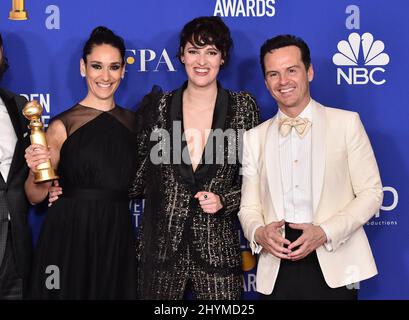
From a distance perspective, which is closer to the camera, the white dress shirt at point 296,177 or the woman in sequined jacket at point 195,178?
the white dress shirt at point 296,177

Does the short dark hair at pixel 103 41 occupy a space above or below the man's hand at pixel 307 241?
above

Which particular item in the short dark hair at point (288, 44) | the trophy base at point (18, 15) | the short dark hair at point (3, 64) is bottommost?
the short dark hair at point (3, 64)

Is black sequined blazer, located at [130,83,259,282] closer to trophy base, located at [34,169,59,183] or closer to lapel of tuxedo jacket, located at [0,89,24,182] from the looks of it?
trophy base, located at [34,169,59,183]

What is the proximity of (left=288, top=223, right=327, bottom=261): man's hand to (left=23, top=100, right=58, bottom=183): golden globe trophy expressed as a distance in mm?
872

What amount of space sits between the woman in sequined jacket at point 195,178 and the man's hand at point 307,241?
312mm

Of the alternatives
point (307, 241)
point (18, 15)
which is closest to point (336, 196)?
point (307, 241)

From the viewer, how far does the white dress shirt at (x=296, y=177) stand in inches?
91.4

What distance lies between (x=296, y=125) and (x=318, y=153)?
13cm

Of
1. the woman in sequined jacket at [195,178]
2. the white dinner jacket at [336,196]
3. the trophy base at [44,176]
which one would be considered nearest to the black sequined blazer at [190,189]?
the woman in sequined jacket at [195,178]

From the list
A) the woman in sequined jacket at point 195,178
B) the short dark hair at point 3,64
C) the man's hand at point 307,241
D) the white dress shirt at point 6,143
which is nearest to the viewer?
the man's hand at point 307,241

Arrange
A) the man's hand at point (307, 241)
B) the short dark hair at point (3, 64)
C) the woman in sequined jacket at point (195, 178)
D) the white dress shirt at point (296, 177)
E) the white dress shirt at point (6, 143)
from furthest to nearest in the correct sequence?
the short dark hair at point (3, 64) < the white dress shirt at point (6, 143) < the woman in sequined jacket at point (195, 178) < the white dress shirt at point (296, 177) < the man's hand at point (307, 241)

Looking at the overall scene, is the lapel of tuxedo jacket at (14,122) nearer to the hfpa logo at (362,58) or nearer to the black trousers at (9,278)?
the black trousers at (9,278)

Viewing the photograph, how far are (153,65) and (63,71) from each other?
38 cm

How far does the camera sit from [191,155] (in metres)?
2.50
